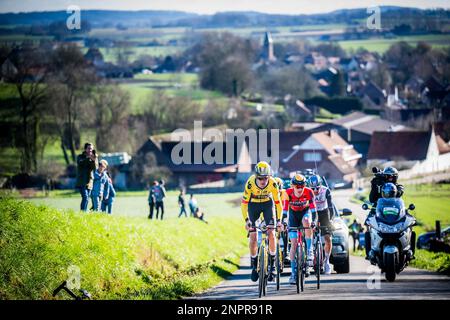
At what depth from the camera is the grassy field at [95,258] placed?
15.1 metres

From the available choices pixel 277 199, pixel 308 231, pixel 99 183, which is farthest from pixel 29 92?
pixel 277 199

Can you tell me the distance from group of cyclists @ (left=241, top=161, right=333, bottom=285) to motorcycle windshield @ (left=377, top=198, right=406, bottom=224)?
119 centimetres

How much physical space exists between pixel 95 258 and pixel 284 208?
3.52 meters

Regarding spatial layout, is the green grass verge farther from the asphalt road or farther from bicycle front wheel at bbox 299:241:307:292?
bicycle front wheel at bbox 299:241:307:292

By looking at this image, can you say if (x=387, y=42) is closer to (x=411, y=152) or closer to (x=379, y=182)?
(x=411, y=152)

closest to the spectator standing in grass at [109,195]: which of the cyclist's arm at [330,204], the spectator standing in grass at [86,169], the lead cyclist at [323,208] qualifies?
the spectator standing in grass at [86,169]

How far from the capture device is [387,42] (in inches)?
3275

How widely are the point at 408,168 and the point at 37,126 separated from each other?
2517 centimetres

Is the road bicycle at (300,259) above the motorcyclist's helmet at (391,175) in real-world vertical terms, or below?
below

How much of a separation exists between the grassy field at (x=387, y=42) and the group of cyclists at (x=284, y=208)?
25.6 m

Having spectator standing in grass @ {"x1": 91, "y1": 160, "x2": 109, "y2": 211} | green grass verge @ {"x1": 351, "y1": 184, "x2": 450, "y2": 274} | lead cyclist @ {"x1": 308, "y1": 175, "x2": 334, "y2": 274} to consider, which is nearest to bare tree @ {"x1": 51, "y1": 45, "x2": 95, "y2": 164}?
green grass verge @ {"x1": 351, "y1": 184, "x2": 450, "y2": 274}

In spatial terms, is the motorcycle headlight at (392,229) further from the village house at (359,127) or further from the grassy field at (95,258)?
the village house at (359,127)
